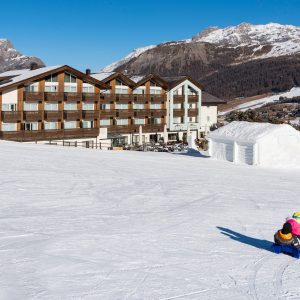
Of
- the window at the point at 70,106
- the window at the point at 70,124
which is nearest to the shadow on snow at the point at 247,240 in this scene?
the window at the point at 70,124

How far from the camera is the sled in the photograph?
10332mm

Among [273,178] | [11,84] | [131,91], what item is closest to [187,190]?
[273,178]

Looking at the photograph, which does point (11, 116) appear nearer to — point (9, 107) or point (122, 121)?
point (9, 107)

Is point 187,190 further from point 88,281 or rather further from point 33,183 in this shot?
point 88,281

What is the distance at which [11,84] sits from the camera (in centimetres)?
4375

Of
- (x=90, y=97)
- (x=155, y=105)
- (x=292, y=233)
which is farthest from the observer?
(x=155, y=105)

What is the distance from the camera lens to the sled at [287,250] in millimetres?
10332

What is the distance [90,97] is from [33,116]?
24.7ft

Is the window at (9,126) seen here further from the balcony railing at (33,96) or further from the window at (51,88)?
the window at (51,88)

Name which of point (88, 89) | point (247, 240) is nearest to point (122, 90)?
point (88, 89)

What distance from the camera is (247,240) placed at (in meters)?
12.0

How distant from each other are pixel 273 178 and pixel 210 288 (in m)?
18.4

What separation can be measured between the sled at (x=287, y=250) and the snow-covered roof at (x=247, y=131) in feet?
69.6

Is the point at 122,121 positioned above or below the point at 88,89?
below
